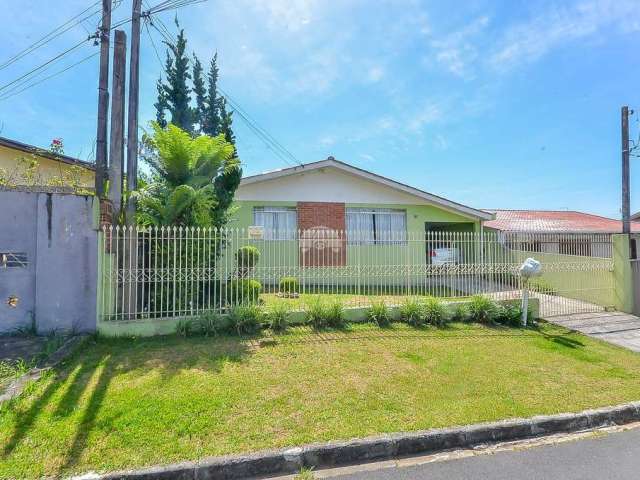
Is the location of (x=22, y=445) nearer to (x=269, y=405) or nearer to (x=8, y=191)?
(x=269, y=405)

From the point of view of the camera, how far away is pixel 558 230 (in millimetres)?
14344

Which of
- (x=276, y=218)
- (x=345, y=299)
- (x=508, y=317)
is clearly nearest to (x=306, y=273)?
(x=345, y=299)

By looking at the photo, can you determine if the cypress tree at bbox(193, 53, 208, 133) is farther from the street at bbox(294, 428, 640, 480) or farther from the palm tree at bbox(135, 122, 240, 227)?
the street at bbox(294, 428, 640, 480)

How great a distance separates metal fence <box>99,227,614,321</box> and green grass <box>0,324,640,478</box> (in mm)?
934

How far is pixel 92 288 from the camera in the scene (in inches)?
Result: 233

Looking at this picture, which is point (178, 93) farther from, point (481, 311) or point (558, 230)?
point (558, 230)

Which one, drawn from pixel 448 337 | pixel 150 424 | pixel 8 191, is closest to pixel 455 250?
pixel 448 337

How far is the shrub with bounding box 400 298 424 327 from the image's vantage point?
7.19 meters

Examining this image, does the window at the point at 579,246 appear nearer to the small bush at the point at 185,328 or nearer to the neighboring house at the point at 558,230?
the neighboring house at the point at 558,230

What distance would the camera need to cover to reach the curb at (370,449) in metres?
2.76

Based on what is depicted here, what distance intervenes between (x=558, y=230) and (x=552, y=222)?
9.90 ft

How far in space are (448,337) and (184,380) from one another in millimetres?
4627

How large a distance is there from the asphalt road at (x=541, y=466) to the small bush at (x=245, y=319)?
12.4 feet

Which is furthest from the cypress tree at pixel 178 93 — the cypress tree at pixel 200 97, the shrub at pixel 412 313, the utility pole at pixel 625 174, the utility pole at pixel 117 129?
the utility pole at pixel 625 174
